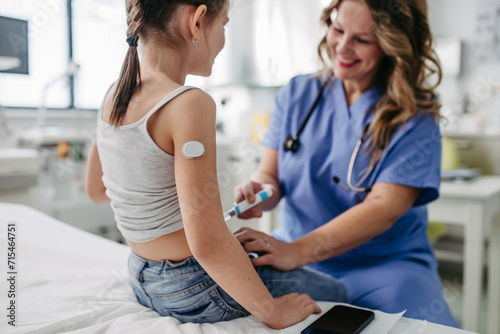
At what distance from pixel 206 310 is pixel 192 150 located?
31cm

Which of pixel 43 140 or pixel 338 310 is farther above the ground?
pixel 43 140

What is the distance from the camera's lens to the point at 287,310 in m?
0.73

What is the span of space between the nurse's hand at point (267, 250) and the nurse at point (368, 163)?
4 cm

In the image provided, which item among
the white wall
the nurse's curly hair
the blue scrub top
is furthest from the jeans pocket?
the white wall

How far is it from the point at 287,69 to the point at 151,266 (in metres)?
2.61

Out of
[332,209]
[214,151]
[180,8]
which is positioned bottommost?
[332,209]

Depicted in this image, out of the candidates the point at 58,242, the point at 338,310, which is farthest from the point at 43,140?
the point at 338,310

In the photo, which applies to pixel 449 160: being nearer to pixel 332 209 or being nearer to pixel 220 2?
pixel 332 209

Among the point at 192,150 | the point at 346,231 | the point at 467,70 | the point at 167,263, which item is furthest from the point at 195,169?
the point at 467,70

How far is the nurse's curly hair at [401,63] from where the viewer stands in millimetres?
1090

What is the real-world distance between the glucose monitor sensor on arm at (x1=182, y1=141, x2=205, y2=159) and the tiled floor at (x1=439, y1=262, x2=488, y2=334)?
75.5 inches

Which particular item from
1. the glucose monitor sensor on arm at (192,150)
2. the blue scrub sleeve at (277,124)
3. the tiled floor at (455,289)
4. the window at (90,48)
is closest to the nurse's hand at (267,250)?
the glucose monitor sensor on arm at (192,150)

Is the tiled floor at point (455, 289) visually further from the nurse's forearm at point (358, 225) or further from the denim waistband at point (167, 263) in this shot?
the denim waistband at point (167, 263)

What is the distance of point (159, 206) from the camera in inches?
27.9
